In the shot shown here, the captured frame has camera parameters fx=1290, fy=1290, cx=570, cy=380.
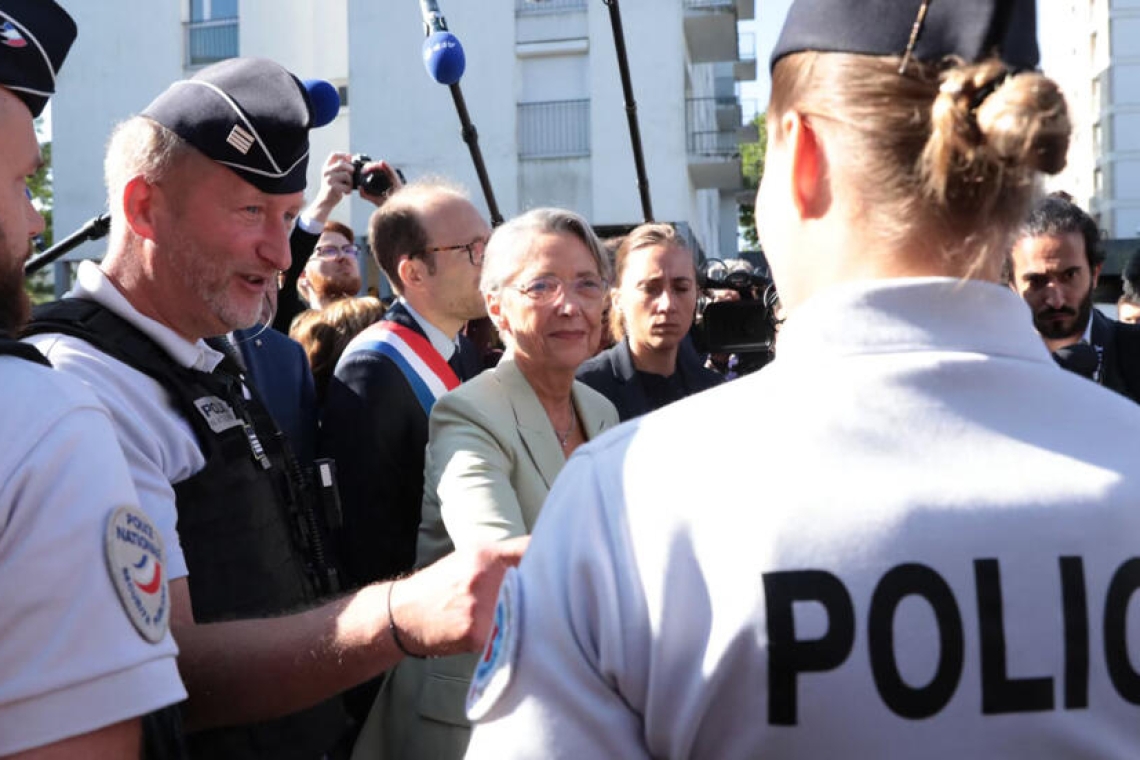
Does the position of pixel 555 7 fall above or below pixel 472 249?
above

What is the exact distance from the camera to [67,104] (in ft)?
75.6

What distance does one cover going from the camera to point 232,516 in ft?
7.02

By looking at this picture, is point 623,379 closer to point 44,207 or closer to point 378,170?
point 378,170

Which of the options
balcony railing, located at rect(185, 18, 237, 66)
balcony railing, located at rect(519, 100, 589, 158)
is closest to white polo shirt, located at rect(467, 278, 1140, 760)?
balcony railing, located at rect(519, 100, 589, 158)

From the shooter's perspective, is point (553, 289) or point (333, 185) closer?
point (553, 289)

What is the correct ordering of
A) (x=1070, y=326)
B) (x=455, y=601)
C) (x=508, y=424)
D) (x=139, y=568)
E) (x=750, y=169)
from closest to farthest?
(x=139, y=568) → (x=455, y=601) → (x=508, y=424) → (x=1070, y=326) → (x=750, y=169)

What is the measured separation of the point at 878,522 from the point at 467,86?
21226 millimetres

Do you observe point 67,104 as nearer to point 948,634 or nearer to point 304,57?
point 304,57

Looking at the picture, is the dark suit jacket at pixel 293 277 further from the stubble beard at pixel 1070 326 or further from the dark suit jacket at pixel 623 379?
the stubble beard at pixel 1070 326

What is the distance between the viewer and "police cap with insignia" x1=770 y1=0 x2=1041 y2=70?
1246mm

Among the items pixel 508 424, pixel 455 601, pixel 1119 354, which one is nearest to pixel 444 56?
pixel 508 424

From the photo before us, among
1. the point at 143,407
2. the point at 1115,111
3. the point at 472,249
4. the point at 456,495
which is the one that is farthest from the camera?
the point at 1115,111

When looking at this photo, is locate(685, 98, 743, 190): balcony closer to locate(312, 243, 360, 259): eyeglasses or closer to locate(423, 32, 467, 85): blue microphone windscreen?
locate(312, 243, 360, 259): eyeglasses

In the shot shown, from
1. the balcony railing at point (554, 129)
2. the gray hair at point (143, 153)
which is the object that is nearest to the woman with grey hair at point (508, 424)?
the gray hair at point (143, 153)
